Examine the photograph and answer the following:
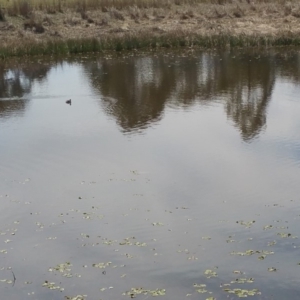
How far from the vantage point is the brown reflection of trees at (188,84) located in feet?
49.6

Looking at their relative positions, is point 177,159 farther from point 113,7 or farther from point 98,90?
point 113,7

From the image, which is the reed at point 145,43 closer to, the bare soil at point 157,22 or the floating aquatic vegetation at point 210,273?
the bare soil at point 157,22

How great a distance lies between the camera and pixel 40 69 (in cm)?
2200

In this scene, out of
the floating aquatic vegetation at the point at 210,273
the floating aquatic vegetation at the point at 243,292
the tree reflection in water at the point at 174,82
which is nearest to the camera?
the floating aquatic vegetation at the point at 243,292

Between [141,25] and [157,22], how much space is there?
28.9 inches

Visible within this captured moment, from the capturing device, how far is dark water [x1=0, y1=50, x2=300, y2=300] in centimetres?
753

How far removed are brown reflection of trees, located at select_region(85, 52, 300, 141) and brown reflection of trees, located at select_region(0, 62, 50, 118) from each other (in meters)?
1.67

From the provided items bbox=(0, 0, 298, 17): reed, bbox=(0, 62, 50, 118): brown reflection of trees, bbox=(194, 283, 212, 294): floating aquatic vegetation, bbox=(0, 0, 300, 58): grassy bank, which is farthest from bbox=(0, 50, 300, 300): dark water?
bbox=(0, 0, 298, 17): reed

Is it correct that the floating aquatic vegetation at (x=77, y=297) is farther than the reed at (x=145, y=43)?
No

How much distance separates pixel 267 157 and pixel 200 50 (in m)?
13.3

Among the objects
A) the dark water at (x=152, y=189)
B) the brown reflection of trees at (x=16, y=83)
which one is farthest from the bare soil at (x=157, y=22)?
the dark water at (x=152, y=189)

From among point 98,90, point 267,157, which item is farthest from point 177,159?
point 98,90

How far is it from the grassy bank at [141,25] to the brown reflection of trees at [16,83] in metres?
1.53

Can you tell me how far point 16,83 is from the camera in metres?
20.0
